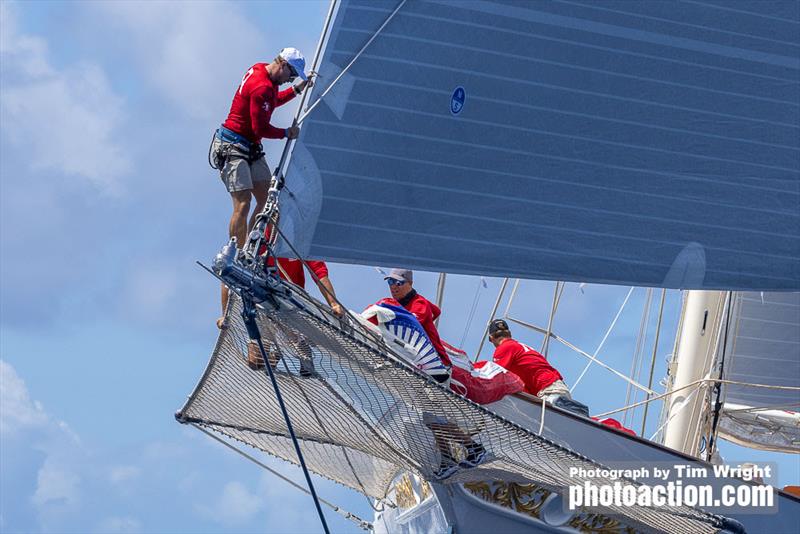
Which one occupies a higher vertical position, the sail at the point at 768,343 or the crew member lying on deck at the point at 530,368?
the sail at the point at 768,343

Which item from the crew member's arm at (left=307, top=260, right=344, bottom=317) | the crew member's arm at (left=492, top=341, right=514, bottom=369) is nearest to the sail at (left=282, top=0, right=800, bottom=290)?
the crew member's arm at (left=307, top=260, right=344, bottom=317)

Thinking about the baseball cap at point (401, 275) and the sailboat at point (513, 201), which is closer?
the sailboat at point (513, 201)

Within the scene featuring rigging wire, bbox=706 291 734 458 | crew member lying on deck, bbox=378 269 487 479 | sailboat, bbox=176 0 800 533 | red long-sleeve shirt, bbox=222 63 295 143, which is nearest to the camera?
sailboat, bbox=176 0 800 533

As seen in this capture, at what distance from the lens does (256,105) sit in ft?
27.7

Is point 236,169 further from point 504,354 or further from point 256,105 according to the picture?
point 504,354

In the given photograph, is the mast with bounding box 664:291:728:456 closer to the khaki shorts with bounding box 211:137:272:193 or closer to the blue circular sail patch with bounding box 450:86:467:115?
the blue circular sail patch with bounding box 450:86:467:115

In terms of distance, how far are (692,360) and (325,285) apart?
17.2 feet

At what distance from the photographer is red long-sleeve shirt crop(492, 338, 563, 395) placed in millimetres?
10586

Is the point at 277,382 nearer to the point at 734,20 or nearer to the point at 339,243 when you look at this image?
the point at 339,243

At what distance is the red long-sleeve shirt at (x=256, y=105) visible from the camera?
27.7ft

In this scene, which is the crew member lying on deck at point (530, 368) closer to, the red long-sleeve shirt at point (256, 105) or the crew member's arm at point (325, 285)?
the crew member's arm at point (325, 285)

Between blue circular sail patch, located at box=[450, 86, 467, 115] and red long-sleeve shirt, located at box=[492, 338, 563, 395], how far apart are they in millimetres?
2638

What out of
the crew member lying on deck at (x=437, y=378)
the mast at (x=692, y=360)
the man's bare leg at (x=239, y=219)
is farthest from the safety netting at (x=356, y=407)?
the mast at (x=692, y=360)

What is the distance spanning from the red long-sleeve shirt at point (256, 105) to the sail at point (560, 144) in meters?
0.46
